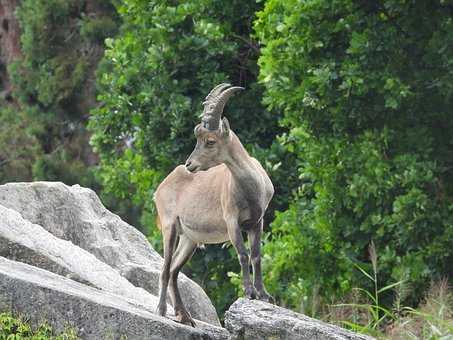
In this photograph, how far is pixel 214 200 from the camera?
427 inches

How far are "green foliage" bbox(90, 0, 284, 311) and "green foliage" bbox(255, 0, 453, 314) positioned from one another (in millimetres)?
2017

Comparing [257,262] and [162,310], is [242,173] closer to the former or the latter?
[257,262]

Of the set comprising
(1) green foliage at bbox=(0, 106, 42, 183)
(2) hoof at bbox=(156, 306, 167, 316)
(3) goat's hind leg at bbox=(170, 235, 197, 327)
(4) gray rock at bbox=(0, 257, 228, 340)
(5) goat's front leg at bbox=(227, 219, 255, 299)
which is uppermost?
(5) goat's front leg at bbox=(227, 219, 255, 299)

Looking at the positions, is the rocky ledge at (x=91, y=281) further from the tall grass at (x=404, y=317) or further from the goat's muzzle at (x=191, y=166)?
the goat's muzzle at (x=191, y=166)

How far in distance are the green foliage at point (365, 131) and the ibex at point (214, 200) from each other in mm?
3258

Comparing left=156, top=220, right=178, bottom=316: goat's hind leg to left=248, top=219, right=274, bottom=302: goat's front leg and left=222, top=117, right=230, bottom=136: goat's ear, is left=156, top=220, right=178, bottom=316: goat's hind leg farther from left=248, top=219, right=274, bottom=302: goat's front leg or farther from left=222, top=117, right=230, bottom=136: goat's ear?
left=222, top=117, right=230, bottom=136: goat's ear

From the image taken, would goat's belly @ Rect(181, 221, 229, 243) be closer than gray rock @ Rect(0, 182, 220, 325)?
Yes

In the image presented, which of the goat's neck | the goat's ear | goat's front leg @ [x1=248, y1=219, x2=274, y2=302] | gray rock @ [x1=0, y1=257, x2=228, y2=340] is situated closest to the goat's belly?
goat's front leg @ [x1=248, y1=219, x2=274, y2=302]

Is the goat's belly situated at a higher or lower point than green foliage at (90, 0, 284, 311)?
higher

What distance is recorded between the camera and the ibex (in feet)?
33.9

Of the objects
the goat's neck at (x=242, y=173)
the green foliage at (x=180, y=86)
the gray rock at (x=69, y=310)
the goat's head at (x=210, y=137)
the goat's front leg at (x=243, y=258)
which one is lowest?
the green foliage at (x=180, y=86)

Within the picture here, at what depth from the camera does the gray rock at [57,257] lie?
11.1m

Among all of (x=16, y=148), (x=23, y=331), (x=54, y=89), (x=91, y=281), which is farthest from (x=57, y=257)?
(x=16, y=148)

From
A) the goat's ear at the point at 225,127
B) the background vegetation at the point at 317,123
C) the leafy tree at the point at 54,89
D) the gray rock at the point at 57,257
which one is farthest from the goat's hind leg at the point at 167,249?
the leafy tree at the point at 54,89
